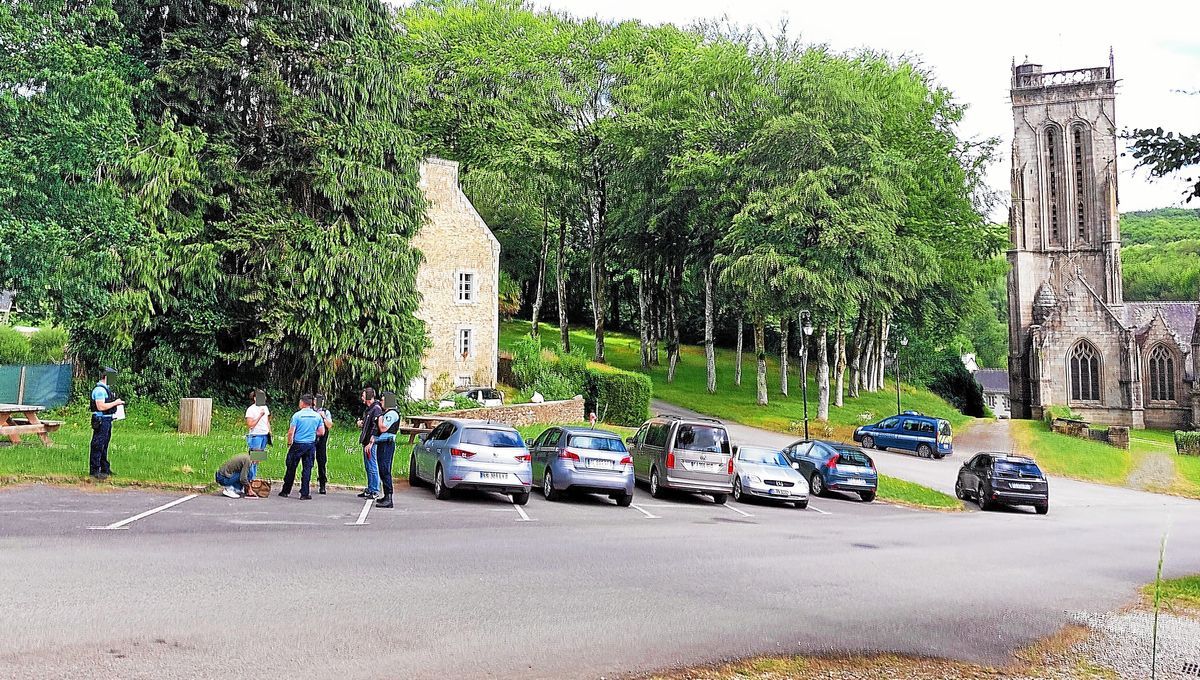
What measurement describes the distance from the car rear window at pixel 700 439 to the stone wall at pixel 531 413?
443 inches

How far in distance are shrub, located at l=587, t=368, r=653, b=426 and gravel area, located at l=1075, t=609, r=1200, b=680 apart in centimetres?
2853

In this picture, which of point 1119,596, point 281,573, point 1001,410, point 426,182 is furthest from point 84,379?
point 1001,410

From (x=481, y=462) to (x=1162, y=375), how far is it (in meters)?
64.4

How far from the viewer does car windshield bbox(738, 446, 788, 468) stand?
21692 millimetres

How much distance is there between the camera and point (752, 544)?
45.3 feet

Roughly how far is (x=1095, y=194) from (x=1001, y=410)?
45.5m

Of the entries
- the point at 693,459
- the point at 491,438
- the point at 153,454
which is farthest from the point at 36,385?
the point at 693,459

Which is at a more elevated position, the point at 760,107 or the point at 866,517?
the point at 760,107

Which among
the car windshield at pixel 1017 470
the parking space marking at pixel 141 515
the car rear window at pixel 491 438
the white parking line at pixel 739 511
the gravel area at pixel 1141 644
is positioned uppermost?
the car rear window at pixel 491 438

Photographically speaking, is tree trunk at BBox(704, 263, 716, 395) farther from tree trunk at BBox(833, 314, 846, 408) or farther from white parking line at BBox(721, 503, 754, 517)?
white parking line at BBox(721, 503, 754, 517)

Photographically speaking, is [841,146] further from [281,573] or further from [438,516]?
[281,573]

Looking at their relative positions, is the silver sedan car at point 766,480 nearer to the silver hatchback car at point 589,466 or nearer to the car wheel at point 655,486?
the car wheel at point 655,486

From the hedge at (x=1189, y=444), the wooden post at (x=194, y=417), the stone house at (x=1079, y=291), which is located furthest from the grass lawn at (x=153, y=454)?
the stone house at (x=1079, y=291)

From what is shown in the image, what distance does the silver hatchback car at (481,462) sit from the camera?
16453 mm
